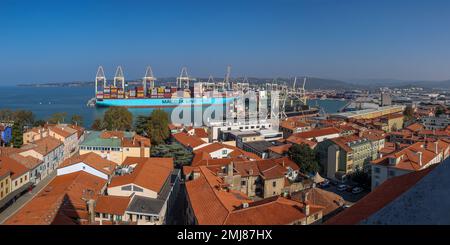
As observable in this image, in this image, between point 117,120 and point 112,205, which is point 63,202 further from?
point 117,120

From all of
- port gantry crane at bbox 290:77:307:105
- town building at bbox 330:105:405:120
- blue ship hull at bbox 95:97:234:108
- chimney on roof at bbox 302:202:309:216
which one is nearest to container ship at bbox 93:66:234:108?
blue ship hull at bbox 95:97:234:108

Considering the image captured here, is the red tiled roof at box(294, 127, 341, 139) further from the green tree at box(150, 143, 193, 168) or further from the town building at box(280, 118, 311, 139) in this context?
the green tree at box(150, 143, 193, 168)

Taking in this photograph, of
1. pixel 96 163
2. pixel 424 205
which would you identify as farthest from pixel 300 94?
pixel 424 205

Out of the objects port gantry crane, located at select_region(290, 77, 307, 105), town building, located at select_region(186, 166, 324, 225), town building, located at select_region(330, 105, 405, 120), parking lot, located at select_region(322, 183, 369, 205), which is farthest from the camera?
port gantry crane, located at select_region(290, 77, 307, 105)
